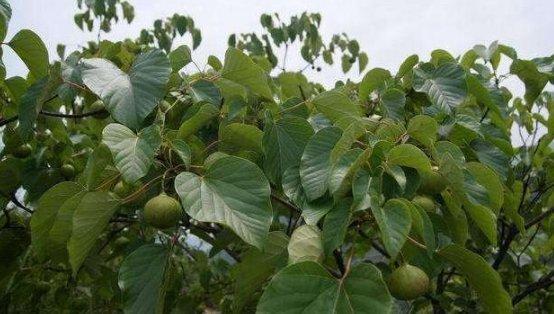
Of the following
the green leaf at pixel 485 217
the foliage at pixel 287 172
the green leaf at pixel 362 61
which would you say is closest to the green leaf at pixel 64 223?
the foliage at pixel 287 172

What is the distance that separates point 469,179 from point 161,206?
711 mm

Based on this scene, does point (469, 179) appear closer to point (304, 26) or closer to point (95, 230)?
point (95, 230)

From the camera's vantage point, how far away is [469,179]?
1203 mm

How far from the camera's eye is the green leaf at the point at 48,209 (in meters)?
Result: 1.26

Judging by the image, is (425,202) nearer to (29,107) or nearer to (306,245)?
(306,245)

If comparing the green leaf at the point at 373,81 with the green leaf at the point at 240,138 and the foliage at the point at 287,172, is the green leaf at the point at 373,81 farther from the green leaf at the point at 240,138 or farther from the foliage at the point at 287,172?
the green leaf at the point at 240,138

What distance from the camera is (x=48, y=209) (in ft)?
4.24

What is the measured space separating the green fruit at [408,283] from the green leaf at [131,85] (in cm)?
67

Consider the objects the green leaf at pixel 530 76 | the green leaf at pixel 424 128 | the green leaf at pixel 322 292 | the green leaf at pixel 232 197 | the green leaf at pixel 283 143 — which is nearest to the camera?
the green leaf at pixel 322 292

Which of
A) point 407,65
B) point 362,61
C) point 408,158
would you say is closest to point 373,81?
point 407,65

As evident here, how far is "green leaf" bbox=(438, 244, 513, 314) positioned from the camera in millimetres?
1082

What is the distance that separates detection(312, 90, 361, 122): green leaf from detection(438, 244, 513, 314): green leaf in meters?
0.45

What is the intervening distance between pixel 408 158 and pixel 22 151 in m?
1.76

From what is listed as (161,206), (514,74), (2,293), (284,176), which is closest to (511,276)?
(514,74)
